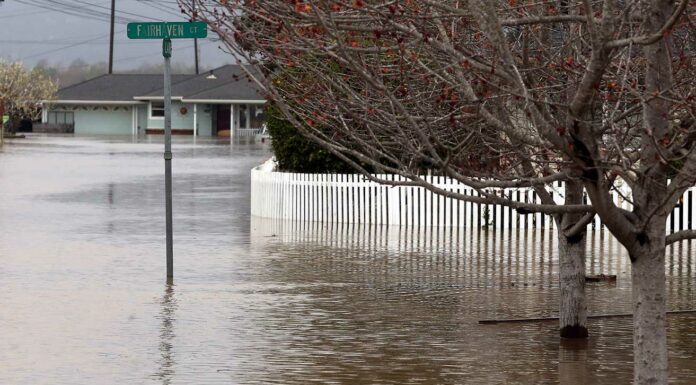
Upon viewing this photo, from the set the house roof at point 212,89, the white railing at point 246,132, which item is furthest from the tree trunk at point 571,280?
the white railing at point 246,132

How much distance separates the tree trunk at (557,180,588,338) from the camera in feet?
38.0

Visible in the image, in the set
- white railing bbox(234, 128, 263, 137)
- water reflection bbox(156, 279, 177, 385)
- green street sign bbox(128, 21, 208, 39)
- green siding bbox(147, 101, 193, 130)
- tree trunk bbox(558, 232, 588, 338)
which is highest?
green siding bbox(147, 101, 193, 130)

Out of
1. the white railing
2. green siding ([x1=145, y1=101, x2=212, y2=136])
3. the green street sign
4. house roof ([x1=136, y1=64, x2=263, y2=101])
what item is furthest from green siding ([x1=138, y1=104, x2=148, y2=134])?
the green street sign

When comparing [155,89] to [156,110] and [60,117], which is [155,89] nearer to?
[156,110]

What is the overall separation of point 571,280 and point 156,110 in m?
94.8

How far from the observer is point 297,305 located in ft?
45.3

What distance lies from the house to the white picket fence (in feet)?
238

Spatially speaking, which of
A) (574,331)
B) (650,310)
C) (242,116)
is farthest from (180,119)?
(650,310)

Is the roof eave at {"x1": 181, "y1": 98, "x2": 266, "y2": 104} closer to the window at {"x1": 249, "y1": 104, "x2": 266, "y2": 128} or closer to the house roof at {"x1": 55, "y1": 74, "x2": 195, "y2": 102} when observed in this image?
the window at {"x1": 249, "y1": 104, "x2": 266, "y2": 128}

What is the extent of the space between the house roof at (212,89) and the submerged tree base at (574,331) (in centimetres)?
8176

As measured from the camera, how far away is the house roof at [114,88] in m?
107

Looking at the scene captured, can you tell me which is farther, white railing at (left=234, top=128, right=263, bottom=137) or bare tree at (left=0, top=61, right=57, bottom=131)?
white railing at (left=234, top=128, right=263, bottom=137)

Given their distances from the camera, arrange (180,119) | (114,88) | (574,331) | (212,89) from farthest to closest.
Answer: (114,88) < (180,119) < (212,89) < (574,331)

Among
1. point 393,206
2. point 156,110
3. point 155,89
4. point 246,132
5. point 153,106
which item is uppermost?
point 155,89
